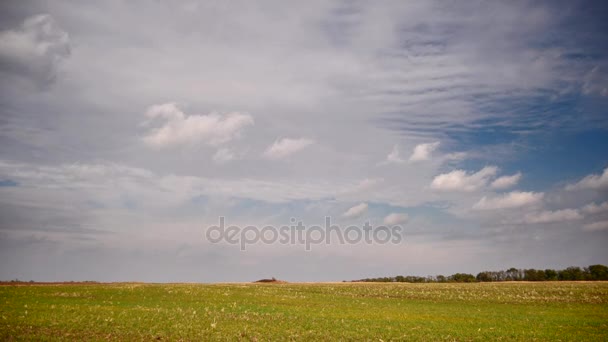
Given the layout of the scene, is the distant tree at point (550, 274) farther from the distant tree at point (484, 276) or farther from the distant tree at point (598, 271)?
the distant tree at point (484, 276)

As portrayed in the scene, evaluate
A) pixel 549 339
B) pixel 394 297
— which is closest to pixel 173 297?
pixel 394 297

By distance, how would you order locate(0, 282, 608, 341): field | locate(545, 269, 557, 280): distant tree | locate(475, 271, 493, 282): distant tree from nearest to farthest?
locate(0, 282, 608, 341): field, locate(545, 269, 557, 280): distant tree, locate(475, 271, 493, 282): distant tree

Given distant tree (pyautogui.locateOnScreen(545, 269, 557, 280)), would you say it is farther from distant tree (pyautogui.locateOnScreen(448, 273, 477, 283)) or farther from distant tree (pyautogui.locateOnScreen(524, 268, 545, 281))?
distant tree (pyautogui.locateOnScreen(448, 273, 477, 283))

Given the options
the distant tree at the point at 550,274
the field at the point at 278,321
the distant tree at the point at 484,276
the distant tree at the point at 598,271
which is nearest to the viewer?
the field at the point at 278,321

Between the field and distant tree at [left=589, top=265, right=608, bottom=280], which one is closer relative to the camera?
the field

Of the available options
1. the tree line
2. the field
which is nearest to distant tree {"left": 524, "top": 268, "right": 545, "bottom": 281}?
the tree line

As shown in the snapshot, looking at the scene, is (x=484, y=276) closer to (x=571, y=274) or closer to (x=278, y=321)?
(x=571, y=274)

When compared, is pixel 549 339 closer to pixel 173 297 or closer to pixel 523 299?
pixel 523 299

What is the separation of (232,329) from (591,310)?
39371mm

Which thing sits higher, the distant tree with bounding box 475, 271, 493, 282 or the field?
the field

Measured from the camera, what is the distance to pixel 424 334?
2656cm

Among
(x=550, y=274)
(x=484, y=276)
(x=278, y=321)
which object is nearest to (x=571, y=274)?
(x=550, y=274)

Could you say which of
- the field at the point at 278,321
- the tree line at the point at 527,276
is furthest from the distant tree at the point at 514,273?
the field at the point at 278,321

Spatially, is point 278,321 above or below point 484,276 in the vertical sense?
above
